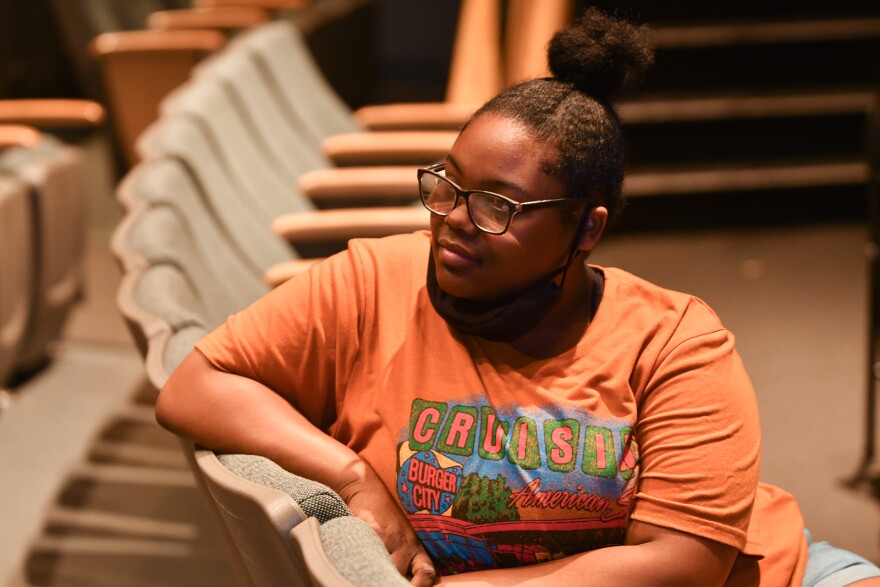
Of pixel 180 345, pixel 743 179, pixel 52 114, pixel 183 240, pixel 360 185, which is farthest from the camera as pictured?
pixel 743 179

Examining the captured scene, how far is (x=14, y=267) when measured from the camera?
7.77 ft

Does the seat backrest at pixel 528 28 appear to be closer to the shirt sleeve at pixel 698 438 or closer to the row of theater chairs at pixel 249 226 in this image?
the row of theater chairs at pixel 249 226

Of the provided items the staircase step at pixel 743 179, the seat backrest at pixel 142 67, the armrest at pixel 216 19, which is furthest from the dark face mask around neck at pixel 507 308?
the armrest at pixel 216 19

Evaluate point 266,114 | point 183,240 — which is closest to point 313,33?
point 266,114

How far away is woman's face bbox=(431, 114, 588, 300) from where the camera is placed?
104 centimetres

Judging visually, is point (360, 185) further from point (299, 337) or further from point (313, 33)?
point (313, 33)

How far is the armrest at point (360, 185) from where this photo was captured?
230cm

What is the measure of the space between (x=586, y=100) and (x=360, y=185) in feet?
4.14

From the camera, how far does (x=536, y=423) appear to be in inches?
40.7

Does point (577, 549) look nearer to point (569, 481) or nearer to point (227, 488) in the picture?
point (569, 481)

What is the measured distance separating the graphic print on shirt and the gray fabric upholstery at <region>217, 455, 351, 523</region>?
0.28ft

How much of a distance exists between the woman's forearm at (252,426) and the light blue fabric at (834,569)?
483mm

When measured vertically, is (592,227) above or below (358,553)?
above

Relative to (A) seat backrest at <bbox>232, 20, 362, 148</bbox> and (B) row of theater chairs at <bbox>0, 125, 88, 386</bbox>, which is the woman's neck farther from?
(A) seat backrest at <bbox>232, 20, 362, 148</bbox>
